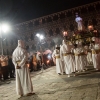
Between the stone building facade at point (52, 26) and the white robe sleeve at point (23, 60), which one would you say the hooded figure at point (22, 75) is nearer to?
the white robe sleeve at point (23, 60)

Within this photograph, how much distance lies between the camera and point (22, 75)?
6.75 meters

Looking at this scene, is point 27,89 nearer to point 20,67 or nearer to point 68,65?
point 20,67

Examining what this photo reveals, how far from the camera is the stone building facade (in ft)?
153

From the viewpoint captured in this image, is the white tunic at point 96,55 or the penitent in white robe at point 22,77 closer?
the penitent in white robe at point 22,77

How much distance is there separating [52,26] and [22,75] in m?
44.9

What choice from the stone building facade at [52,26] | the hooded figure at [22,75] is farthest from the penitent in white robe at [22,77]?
the stone building facade at [52,26]

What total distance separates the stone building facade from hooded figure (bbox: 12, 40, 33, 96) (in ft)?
130

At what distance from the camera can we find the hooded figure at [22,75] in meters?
6.71

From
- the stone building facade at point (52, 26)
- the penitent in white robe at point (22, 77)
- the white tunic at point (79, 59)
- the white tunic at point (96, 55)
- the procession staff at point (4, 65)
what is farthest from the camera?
the stone building facade at point (52, 26)

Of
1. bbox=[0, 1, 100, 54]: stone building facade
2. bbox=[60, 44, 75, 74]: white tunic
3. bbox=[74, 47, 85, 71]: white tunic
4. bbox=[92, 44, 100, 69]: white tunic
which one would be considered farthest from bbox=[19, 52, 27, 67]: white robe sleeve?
Result: bbox=[0, 1, 100, 54]: stone building facade

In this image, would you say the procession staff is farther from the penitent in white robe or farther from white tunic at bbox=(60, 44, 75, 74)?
the penitent in white robe

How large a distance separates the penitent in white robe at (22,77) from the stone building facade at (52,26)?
130 feet

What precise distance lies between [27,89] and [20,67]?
89 cm

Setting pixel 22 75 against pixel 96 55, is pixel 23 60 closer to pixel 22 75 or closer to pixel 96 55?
pixel 22 75
